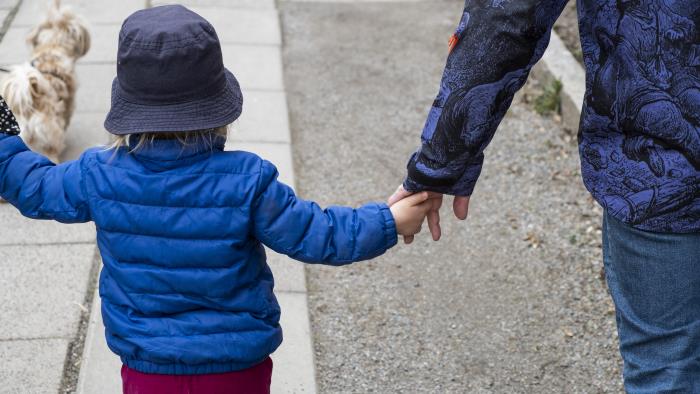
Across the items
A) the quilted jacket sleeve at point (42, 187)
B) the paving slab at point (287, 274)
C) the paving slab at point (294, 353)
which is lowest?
the paving slab at point (287, 274)

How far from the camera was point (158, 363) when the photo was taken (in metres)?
2.31

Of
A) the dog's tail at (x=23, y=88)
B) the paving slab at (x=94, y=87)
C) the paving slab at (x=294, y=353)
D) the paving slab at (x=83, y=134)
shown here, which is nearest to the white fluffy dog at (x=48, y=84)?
the dog's tail at (x=23, y=88)

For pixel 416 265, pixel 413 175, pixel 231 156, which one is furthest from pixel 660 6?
pixel 416 265

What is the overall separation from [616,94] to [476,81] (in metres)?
0.34

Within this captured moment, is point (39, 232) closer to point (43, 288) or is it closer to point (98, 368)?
point (43, 288)

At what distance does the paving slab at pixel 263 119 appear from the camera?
5.39m

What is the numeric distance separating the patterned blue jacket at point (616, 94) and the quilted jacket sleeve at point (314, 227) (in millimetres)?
261

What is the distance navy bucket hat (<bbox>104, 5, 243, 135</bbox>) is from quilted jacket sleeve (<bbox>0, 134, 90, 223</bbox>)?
194 mm

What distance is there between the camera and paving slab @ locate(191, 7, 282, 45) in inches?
266

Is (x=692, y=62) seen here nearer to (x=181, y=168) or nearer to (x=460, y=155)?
(x=460, y=155)

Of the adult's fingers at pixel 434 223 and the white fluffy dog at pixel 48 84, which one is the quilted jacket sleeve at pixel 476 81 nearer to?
the adult's fingers at pixel 434 223

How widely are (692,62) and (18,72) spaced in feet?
12.0

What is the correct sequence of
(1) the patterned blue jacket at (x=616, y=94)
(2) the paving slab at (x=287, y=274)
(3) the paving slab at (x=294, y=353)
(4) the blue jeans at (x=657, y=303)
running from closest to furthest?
(1) the patterned blue jacket at (x=616, y=94)
(4) the blue jeans at (x=657, y=303)
(3) the paving slab at (x=294, y=353)
(2) the paving slab at (x=287, y=274)

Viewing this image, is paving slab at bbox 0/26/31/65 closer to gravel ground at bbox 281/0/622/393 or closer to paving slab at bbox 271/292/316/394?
gravel ground at bbox 281/0/622/393
